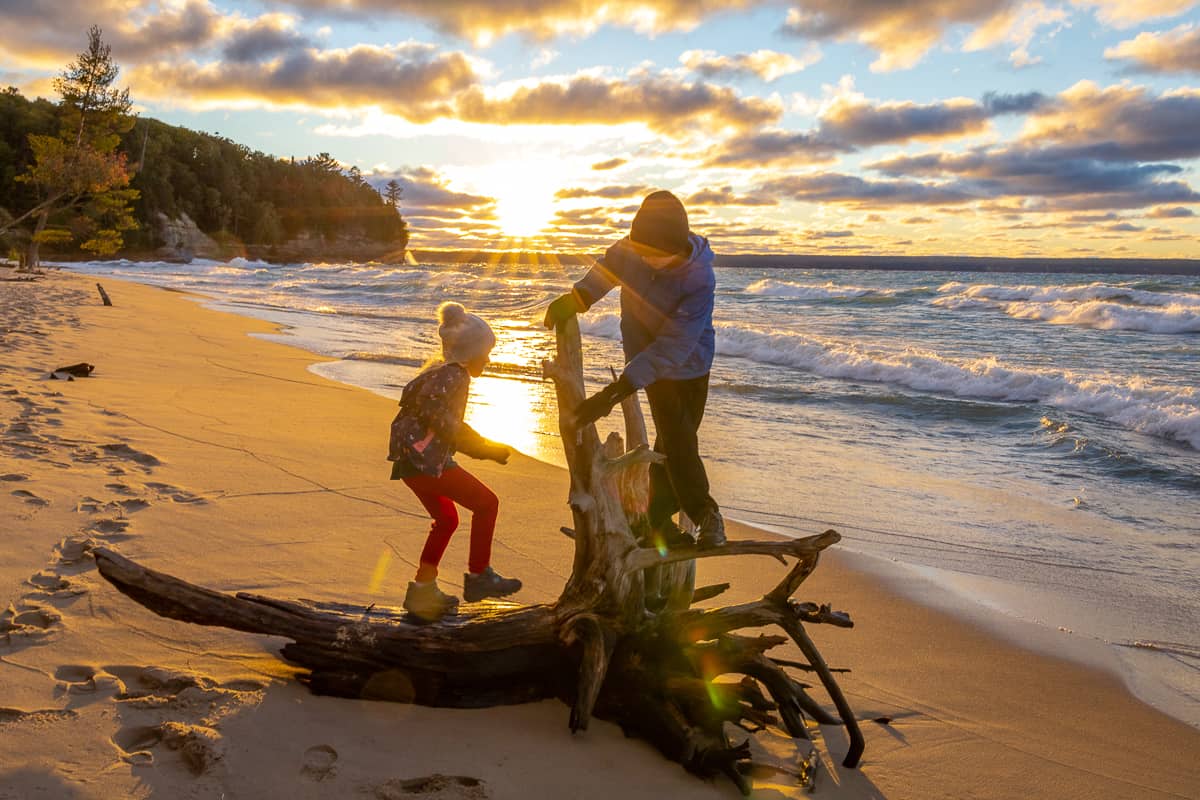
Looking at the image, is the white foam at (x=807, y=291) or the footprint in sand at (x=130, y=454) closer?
the footprint in sand at (x=130, y=454)

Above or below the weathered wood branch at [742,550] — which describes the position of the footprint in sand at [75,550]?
below

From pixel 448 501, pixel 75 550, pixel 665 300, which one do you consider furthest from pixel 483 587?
pixel 75 550

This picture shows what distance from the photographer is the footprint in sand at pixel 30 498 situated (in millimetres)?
4844

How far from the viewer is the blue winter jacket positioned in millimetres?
3555

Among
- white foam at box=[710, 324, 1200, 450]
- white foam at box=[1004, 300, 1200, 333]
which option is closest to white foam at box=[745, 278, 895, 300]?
white foam at box=[1004, 300, 1200, 333]

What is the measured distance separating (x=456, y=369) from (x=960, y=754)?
2668 mm

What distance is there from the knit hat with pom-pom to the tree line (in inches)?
1077

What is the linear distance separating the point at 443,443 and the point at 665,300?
120 cm

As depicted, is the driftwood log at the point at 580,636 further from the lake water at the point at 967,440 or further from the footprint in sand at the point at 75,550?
the lake water at the point at 967,440

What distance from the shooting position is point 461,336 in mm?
3807

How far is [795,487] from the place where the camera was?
7.62 m

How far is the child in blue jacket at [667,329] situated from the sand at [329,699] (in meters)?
1.07

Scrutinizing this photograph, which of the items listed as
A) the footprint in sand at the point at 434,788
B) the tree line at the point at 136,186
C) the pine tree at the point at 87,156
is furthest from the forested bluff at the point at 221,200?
the footprint in sand at the point at 434,788

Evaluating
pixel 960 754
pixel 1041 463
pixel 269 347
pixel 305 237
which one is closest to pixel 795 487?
pixel 1041 463
